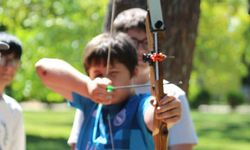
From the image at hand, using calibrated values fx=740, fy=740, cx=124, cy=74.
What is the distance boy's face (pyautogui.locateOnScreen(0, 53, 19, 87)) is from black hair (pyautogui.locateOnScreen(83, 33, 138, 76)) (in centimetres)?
114

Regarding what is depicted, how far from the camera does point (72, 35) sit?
15.3 m

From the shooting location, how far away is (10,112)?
12.4 feet

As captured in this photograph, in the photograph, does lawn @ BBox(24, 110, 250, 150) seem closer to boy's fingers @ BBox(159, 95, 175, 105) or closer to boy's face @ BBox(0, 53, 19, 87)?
boy's face @ BBox(0, 53, 19, 87)

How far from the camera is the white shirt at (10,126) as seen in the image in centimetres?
365

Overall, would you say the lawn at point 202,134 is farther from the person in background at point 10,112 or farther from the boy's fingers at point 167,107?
the boy's fingers at point 167,107

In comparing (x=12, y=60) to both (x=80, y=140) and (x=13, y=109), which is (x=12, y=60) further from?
(x=80, y=140)

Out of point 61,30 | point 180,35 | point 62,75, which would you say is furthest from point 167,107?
point 61,30

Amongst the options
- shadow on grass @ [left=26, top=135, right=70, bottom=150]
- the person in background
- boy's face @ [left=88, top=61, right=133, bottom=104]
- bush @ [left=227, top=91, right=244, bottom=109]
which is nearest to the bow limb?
boy's face @ [left=88, top=61, right=133, bottom=104]

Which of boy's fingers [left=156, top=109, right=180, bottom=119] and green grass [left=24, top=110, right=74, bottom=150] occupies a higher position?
boy's fingers [left=156, top=109, right=180, bottom=119]

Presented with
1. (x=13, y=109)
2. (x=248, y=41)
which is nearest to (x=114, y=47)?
(x=13, y=109)

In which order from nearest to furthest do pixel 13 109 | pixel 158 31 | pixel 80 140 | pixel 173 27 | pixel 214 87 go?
1. pixel 158 31
2. pixel 80 140
3. pixel 13 109
4. pixel 173 27
5. pixel 214 87

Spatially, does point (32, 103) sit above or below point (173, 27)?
below

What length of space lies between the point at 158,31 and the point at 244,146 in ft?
43.9

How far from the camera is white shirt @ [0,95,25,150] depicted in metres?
3.65
